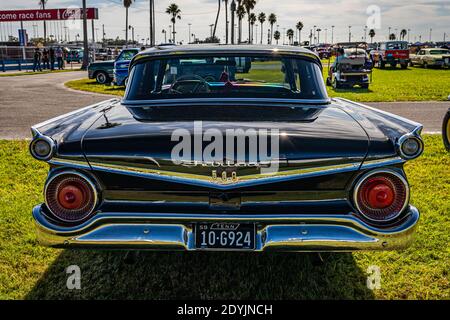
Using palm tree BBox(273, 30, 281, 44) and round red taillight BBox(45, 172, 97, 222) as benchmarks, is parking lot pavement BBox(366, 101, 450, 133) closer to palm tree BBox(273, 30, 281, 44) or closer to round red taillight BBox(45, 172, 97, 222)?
round red taillight BBox(45, 172, 97, 222)

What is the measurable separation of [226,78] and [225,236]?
2.13 meters

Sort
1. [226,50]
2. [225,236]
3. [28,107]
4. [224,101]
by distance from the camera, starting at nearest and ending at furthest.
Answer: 1. [225,236]
2. [224,101]
3. [226,50]
4. [28,107]

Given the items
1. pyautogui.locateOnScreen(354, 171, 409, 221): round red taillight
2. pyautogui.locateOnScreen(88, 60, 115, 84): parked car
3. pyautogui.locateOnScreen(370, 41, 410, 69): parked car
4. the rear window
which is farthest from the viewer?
pyautogui.locateOnScreen(370, 41, 410, 69): parked car

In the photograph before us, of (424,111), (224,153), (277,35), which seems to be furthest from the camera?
(277,35)

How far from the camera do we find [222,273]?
136 inches

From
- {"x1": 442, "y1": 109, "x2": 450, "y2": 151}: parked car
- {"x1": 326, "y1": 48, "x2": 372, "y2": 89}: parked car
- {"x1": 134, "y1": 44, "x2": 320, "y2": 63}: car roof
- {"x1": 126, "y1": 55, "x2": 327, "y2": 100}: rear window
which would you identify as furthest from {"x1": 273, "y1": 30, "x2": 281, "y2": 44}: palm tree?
{"x1": 134, "y1": 44, "x2": 320, "y2": 63}: car roof

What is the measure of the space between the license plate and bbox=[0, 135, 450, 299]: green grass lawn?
0.63m

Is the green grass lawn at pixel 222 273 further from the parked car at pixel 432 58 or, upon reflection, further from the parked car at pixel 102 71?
the parked car at pixel 432 58

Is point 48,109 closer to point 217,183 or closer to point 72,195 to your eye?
point 72,195

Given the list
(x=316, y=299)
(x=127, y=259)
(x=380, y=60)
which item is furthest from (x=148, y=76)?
(x=380, y=60)

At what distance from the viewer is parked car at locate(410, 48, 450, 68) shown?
115ft

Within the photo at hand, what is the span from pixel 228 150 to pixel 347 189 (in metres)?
0.70

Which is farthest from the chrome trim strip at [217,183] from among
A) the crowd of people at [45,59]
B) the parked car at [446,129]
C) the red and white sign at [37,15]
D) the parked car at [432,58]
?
the red and white sign at [37,15]

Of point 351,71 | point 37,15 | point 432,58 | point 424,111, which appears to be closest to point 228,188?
point 424,111
